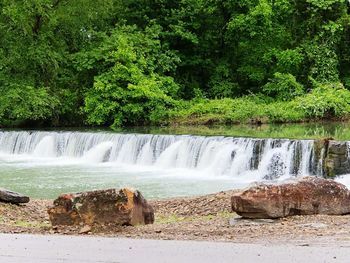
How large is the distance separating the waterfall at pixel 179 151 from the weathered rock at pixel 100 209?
32.1 feet

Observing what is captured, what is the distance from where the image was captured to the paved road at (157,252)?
546 centimetres

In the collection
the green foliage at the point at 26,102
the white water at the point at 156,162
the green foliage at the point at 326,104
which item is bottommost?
the white water at the point at 156,162

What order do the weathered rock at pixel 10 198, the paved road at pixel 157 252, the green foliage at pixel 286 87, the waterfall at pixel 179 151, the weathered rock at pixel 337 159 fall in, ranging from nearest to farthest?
the paved road at pixel 157 252
the weathered rock at pixel 10 198
the weathered rock at pixel 337 159
the waterfall at pixel 179 151
the green foliage at pixel 286 87

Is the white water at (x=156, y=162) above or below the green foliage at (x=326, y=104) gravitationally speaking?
below

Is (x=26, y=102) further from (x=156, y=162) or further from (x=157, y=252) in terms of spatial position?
(x=157, y=252)

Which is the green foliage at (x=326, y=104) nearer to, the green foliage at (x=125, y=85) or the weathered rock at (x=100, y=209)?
the green foliage at (x=125, y=85)

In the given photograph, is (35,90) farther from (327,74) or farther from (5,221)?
(5,221)

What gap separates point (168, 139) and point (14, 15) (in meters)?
14.3

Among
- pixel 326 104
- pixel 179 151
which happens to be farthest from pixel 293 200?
pixel 326 104

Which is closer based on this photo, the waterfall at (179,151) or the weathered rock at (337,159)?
the weathered rock at (337,159)

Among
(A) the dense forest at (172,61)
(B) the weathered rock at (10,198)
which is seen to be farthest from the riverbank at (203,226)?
(A) the dense forest at (172,61)

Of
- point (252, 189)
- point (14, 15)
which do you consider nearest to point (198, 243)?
point (252, 189)

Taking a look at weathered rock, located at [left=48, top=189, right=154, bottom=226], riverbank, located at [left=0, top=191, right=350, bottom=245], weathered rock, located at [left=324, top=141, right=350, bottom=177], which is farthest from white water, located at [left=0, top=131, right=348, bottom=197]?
weathered rock, located at [left=48, top=189, right=154, bottom=226]

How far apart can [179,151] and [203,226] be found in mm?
11837
